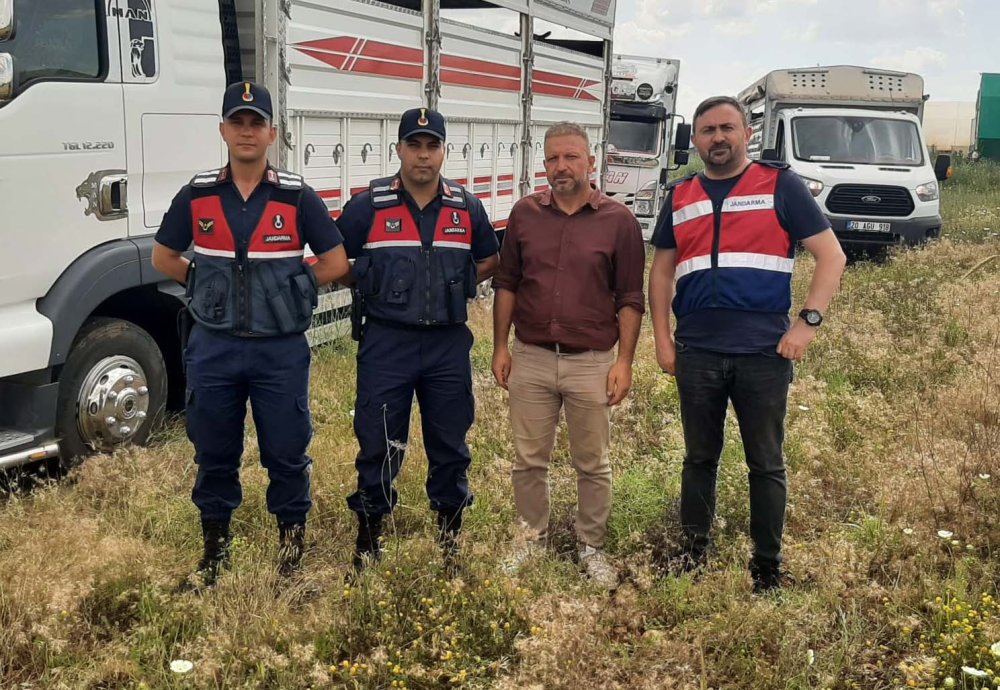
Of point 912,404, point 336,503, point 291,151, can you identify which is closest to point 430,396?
point 336,503

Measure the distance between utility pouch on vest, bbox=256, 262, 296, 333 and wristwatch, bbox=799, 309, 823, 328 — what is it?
72.4 inches

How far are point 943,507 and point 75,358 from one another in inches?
153

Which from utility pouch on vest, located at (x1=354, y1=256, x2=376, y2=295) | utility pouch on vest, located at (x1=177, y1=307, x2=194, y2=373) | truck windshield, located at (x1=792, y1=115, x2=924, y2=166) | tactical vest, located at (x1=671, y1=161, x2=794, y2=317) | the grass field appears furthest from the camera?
truck windshield, located at (x1=792, y1=115, x2=924, y2=166)

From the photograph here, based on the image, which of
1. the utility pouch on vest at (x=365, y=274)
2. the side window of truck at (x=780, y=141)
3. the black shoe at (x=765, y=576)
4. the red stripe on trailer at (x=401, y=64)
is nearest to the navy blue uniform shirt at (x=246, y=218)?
the utility pouch on vest at (x=365, y=274)

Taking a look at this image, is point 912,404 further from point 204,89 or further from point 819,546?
point 204,89

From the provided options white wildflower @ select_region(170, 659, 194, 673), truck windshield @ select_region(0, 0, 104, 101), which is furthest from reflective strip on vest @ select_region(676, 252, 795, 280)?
truck windshield @ select_region(0, 0, 104, 101)

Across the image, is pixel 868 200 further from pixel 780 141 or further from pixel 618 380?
pixel 618 380

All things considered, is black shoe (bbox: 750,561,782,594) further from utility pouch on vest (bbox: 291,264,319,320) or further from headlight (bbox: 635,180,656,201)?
headlight (bbox: 635,180,656,201)

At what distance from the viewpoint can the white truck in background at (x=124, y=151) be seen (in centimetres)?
402

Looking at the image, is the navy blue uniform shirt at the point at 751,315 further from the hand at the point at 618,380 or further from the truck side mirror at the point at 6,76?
the truck side mirror at the point at 6,76

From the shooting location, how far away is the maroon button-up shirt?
360 centimetres

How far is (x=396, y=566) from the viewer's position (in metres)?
3.43

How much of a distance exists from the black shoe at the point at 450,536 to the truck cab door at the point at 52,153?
1.87 meters

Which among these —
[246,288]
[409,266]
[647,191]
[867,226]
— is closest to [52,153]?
[246,288]
